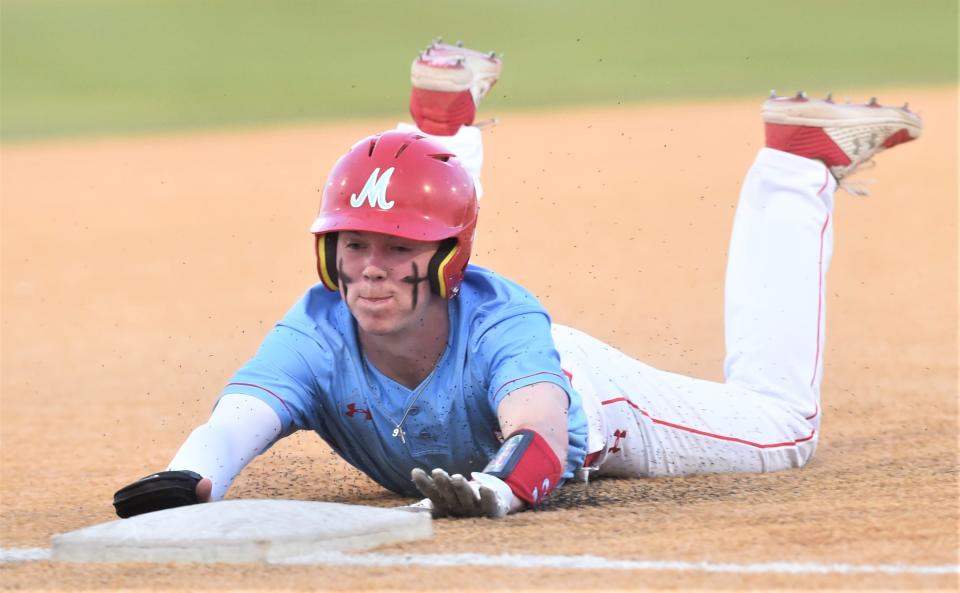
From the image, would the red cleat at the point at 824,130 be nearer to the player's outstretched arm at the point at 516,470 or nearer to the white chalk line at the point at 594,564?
the player's outstretched arm at the point at 516,470

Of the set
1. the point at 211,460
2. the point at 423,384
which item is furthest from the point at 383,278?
the point at 211,460

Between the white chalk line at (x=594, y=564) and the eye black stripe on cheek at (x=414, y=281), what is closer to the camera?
the white chalk line at (x=594, y=564)

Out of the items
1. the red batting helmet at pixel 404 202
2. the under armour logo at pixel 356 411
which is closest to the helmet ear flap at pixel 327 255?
the red batting helmet at pixel 404 202

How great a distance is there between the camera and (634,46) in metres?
25.7

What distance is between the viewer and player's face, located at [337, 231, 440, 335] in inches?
157

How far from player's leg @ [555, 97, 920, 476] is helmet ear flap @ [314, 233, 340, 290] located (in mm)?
913

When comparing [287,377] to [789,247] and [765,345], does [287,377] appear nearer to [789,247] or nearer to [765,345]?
[765,345]

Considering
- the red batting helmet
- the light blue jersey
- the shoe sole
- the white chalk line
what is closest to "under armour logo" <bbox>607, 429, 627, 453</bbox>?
the light blue jersey

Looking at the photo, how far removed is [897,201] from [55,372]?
8413mm

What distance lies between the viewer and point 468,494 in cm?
374

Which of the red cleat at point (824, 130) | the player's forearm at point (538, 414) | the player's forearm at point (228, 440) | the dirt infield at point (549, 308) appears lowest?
the dirt infield at point (549, 308)

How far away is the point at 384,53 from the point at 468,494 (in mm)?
23113

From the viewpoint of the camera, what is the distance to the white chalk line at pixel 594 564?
3172 mm

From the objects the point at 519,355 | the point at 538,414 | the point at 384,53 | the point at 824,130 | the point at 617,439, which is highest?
the point at 384,53
